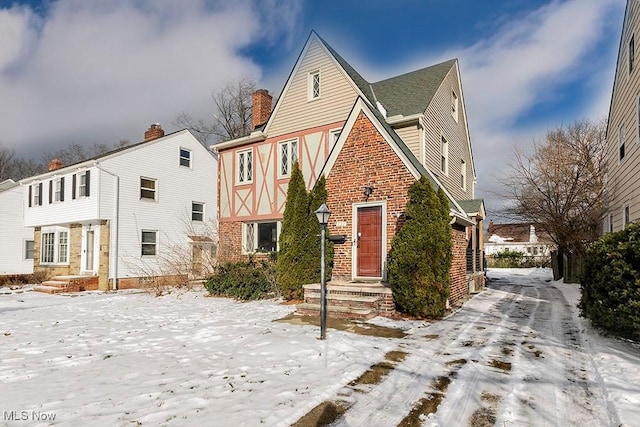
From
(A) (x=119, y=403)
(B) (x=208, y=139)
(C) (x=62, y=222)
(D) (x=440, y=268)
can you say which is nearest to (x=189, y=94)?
(B) (x=208, y=139)

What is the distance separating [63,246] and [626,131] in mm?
25560

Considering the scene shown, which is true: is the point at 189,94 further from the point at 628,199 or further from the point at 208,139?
the point at 628,199

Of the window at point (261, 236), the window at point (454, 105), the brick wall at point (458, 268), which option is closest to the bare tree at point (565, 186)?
the window at point (454, 105)

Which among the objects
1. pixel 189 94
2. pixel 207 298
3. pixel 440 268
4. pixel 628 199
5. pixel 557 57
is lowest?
pixel 207 298

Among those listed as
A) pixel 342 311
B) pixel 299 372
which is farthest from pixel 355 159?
pixel 299 372

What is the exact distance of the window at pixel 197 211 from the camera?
21123 mm

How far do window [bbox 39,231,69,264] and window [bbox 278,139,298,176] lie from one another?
13.3 metres

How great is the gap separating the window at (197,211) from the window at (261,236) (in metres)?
6.32

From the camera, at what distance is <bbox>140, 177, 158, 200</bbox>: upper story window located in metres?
18.7

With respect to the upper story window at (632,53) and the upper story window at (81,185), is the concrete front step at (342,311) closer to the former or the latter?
the upper story window at (632,53)

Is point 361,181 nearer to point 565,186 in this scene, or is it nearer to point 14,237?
point 565,186

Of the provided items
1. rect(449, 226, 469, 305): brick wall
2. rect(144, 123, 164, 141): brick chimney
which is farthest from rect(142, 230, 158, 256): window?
rect(449, 226, 469, 305): brick wall

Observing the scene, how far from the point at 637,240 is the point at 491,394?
3.86m

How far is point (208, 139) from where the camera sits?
1222 inches
